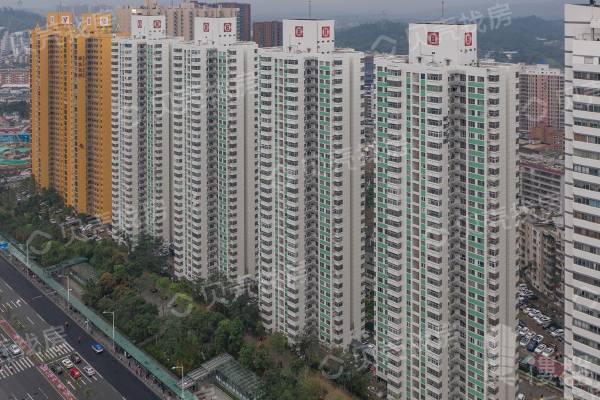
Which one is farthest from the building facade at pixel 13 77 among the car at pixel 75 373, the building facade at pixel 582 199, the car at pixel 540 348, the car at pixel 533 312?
the building facade at pixel 582 199

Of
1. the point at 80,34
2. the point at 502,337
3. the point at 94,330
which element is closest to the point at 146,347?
the point at 94,330

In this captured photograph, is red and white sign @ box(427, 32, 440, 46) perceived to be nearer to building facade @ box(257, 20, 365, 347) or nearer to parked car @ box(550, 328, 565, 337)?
building facade @ box(257, 20, 365, 347)

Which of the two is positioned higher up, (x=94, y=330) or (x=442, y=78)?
(x=442, y=78)

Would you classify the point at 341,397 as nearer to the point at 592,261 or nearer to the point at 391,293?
the point at 391,293

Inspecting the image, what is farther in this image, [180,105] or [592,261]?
[180,105]

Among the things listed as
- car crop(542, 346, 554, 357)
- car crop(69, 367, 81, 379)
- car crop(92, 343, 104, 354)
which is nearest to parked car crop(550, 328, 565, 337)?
car crop(542, 346, 554, 357)

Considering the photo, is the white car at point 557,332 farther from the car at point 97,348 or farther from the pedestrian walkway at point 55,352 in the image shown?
the pedestrian walkway at point 55,352
